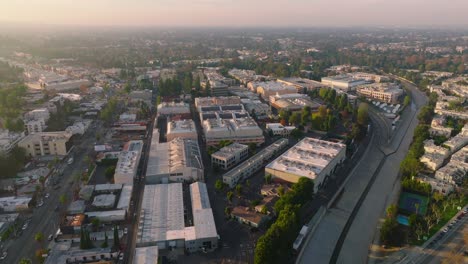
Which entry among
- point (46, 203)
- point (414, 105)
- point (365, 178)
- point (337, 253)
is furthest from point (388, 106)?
point (46, 203)

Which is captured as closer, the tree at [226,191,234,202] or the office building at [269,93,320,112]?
the tree at [226,191,234,202]

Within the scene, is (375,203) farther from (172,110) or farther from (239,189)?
(172,110)

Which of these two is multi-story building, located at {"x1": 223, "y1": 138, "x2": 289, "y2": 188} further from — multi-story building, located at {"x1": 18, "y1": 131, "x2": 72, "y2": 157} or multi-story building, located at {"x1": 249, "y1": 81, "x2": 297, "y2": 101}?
multi-story building, located at {"x1": 249, "y1": 81, "x2": 297, "y2": 101}

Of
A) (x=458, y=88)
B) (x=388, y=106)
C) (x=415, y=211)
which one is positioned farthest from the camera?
(x=458, y=88)

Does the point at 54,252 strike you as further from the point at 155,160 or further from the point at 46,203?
the point at 155,160

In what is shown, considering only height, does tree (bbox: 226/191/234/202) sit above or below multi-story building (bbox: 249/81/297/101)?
below

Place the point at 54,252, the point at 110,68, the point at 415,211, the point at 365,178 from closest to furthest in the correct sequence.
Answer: the point at 54,252 < the point at 415,211 < the point at 365,178 < the point at 110,68

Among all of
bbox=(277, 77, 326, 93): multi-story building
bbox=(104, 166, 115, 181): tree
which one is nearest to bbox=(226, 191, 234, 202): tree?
bbox=(104, 166, 115, 181): tree
